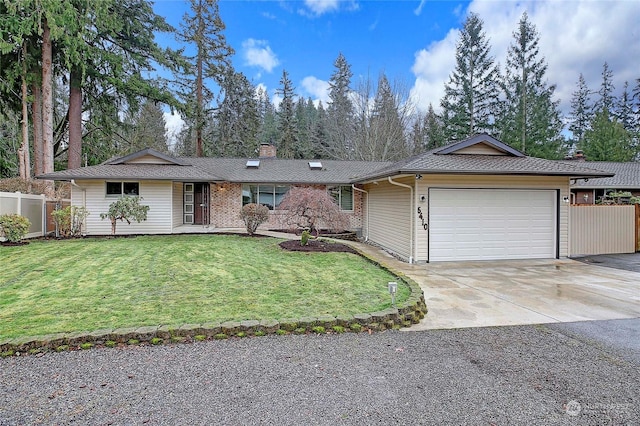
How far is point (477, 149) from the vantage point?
1040 cm

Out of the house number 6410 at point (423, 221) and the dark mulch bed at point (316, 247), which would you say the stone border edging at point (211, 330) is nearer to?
the house number 6410 at point (423, 221)

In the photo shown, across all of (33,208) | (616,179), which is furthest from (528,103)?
(33,208)

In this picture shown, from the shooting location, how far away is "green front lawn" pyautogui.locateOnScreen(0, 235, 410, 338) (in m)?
4.48

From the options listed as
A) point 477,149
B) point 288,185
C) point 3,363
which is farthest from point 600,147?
point 3,363

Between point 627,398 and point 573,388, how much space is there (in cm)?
36

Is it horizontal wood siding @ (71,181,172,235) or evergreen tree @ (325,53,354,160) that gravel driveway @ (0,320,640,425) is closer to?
horizontal wood siding @ (71,181,172,235)

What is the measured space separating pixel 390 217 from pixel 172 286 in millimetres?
7287

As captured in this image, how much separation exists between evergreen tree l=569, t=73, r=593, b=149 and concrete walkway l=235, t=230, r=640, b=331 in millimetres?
30099

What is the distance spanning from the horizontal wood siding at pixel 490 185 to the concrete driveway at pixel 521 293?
0.79 m

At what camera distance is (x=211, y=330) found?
400 cm

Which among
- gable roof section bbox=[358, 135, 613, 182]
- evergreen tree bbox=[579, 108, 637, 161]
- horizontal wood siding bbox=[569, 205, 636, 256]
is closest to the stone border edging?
gable roof section bbox=[358, 135, 613, 182]

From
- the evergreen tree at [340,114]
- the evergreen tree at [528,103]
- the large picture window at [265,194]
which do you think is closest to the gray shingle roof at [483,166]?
the large picture window at [265,194]

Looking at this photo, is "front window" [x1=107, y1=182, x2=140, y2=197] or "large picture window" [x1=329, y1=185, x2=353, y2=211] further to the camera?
"large picture window" [x1=329, y1=185, x2=353, y2=211]

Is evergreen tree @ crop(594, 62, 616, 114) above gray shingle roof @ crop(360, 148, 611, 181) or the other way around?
above
